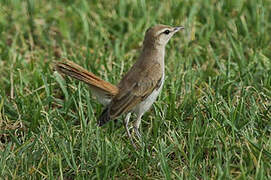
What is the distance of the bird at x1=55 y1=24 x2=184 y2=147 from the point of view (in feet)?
18.7

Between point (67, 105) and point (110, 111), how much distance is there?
2.92ft

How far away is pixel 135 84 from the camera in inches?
236

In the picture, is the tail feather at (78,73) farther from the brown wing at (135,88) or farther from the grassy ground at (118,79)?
the grassy ground at (118,79)

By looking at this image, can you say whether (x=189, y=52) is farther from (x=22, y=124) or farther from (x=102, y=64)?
(x=22, y=124)

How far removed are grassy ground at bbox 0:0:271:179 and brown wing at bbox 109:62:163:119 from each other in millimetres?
309

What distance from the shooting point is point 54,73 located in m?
6.89

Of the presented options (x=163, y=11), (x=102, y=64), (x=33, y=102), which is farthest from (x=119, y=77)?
(x=163, y=11)

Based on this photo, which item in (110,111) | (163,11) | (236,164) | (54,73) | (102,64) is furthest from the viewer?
(163,11)

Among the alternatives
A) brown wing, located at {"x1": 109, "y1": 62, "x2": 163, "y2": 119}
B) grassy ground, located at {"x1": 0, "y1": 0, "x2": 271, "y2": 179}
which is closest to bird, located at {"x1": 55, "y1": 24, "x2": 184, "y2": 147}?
brown wing, located at {"x1": 109, "y1": 62, "x2": 163, "y2": 119}

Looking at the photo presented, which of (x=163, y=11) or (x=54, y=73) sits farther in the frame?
(x=163, y=11)

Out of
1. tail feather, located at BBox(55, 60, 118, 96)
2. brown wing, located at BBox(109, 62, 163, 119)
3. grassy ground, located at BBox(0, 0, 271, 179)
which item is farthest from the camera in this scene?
brown wing, located at BBox(109, 62, 163, 119)

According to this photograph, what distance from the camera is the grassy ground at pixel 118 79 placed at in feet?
17.4

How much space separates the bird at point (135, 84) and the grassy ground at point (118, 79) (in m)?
0.22

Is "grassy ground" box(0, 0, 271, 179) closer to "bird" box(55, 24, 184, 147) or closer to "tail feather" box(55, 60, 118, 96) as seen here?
"bird" box(55, 24, 184, 147)
